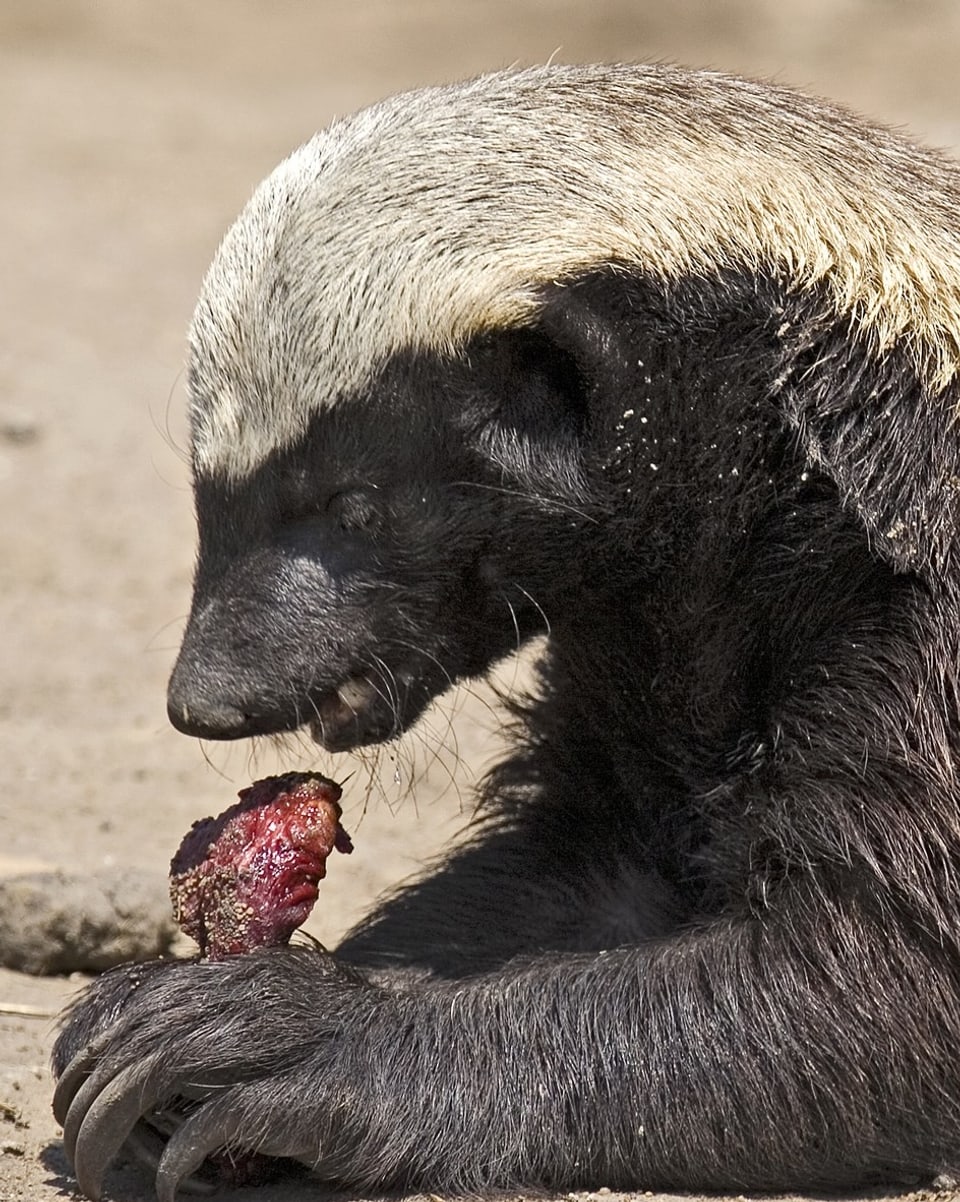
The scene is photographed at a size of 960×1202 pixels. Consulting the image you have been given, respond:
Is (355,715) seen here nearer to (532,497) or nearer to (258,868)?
(258,868)

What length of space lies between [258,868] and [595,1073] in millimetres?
844

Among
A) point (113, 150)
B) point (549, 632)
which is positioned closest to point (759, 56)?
point (113, 150)

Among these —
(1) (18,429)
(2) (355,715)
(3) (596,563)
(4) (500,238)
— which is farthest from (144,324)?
(4) (500,238)

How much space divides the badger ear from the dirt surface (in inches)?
50.3

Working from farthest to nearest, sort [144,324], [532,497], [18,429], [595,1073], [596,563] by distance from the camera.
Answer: [144,324] < [18,429] < [596,563] < [532,497] < [595,1073]

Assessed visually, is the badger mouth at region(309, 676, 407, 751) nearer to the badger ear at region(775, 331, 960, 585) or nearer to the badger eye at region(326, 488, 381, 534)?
the badger eye at region(326, 488, 381, 534)

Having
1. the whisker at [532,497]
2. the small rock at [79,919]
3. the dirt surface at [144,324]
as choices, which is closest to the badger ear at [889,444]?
the whisker at [532,497]

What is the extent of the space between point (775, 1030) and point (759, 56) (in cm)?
1643

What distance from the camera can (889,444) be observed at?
413cm

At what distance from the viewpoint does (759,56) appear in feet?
63.1

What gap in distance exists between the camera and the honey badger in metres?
4.07

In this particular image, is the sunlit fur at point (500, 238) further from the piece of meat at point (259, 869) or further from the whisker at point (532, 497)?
the piece of meat at point (259, 869)

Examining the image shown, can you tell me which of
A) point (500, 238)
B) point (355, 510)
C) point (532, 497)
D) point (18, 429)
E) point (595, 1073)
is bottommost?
point (595, 1073)

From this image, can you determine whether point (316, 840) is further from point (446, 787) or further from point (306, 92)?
point (306, 92)
